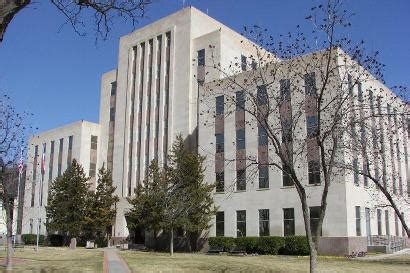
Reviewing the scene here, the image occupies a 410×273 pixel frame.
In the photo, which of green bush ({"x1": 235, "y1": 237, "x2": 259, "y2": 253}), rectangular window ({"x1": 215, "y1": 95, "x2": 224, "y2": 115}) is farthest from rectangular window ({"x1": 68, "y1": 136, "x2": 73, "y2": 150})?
green bush ({"x1": 235, "y1": 237, "x2": 259, "y2": 253})

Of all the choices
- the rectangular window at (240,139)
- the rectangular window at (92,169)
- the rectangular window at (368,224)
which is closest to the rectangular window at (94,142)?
the rectangular window at (92,169)

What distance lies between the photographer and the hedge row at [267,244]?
4000 cm

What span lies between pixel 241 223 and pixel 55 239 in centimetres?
3243

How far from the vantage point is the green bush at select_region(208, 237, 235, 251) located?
Answer: 45.0 m

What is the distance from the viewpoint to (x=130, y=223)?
1986 inches

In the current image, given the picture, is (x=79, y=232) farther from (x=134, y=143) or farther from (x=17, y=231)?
(x=17, y=231)

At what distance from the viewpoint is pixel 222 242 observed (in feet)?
150

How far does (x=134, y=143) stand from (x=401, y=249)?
110ft

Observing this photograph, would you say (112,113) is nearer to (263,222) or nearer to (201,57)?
(201,57)

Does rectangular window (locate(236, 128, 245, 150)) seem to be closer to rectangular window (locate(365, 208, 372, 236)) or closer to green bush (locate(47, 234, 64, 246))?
rectangular window (locate(365, 208, 372, 236))

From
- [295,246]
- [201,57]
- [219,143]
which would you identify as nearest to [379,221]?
[295,246]

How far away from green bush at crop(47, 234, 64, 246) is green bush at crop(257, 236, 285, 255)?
34.7 meters

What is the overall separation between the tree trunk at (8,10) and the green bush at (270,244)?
3792 centimetres

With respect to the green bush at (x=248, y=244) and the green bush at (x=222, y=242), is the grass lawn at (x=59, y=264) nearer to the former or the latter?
the green bush at (x=222, y=242)
